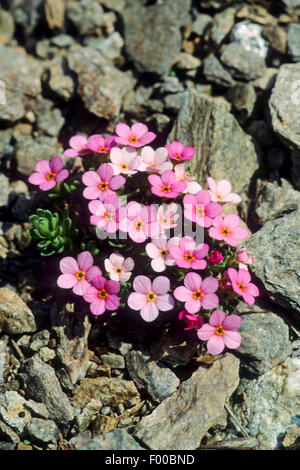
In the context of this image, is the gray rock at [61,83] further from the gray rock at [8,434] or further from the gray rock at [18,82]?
the gray rock at [8,434]

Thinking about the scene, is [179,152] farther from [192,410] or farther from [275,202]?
[192,410]

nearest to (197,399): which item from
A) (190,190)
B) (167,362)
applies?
(167,362)

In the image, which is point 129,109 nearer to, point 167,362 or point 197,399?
point 167,362

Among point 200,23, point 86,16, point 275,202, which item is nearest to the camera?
point 275,202

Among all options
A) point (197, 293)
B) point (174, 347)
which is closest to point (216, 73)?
point (197, 293)

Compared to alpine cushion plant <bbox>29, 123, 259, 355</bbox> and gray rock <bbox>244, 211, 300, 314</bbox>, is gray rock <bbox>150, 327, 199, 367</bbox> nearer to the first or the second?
alpine cushion plant <bbox>29, 123, 259, 355</bbox>

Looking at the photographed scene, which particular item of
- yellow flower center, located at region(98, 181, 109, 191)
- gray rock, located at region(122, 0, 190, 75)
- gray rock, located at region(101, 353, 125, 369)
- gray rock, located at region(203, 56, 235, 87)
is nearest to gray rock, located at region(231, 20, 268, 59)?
gray rock, located at region(203, 56, 235, 87)
